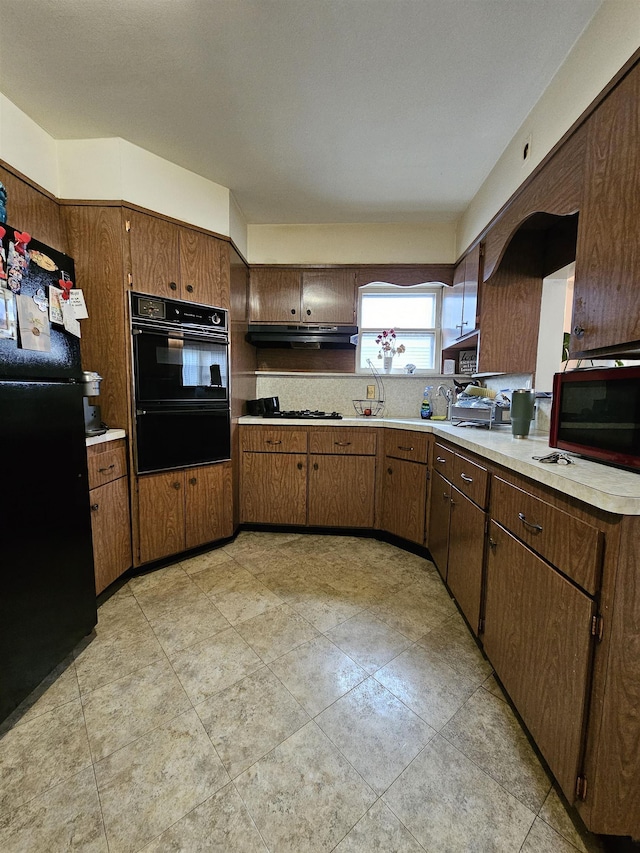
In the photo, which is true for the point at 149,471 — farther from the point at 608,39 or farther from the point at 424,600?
the point at 608,39

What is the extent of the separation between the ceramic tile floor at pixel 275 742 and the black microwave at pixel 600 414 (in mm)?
1033

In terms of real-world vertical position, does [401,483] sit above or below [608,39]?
below

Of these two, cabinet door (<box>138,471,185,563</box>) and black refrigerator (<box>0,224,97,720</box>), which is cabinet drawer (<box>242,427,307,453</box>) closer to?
cabinet door (<box>138,471,185,563</box>)

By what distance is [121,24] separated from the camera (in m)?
1.37

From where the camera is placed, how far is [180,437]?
226cm

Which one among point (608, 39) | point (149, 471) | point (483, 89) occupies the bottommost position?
point (149, 471)

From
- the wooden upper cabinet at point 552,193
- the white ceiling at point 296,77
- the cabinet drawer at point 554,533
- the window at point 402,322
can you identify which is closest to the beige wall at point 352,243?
the window at point 402,322

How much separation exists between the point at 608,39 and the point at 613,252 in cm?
82

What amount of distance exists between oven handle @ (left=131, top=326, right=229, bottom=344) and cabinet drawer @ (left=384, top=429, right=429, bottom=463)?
1.44 m

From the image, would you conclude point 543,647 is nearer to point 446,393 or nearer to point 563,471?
point 563,471

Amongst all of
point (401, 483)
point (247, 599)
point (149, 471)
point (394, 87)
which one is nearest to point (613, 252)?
point (394, 87)

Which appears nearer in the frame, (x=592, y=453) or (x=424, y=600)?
(x=592, y=453)

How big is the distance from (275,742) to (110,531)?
55.5 inches

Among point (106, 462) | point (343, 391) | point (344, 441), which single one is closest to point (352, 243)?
point (343, 391)
